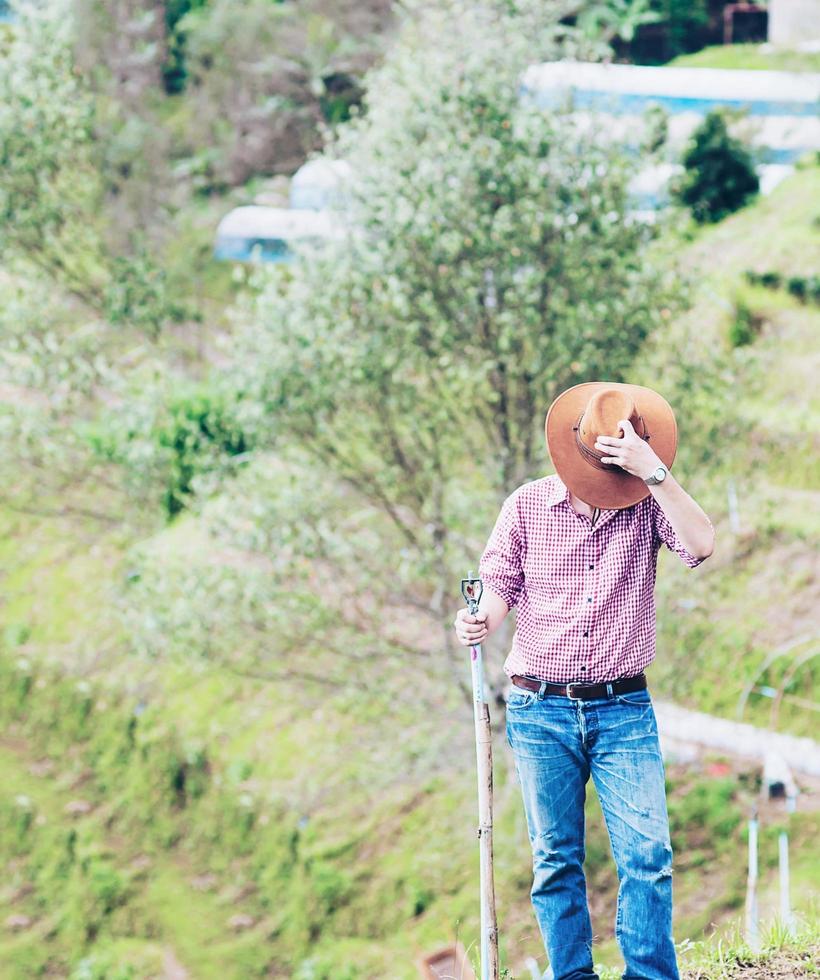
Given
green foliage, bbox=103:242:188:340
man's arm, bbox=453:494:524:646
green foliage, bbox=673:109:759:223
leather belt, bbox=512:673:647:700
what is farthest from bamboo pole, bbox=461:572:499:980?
green foliage, bbox=673:109:759:223

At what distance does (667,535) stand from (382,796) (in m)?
13.1

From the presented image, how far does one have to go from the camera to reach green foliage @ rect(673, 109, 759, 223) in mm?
26328

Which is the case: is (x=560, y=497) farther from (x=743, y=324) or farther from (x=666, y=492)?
(x=743, y=324)

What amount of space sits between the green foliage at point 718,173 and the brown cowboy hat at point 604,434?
2345 cm

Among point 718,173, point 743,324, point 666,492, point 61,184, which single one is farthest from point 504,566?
point 718,173

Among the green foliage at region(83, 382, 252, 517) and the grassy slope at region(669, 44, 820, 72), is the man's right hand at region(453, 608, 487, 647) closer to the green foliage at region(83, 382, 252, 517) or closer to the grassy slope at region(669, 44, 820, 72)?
the green foliage at region(83, 382, 252, 517)

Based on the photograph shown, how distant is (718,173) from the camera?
26.6 m

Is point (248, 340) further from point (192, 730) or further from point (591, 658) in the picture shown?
point (591, 658)

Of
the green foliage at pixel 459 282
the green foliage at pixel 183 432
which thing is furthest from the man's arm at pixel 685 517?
the green foliage at pixel 183 432

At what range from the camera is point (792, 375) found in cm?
2086

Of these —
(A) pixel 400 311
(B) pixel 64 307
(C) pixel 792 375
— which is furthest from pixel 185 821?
(C) pixel 792 375

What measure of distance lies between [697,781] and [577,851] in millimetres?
11125

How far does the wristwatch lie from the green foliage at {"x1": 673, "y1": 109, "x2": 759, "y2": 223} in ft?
77.9

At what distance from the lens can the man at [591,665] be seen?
410 centimetres
